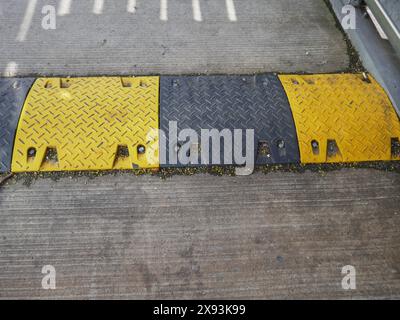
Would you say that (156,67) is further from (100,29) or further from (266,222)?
(266,222)

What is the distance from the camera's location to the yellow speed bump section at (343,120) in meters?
5.33

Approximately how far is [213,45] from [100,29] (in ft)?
7.52

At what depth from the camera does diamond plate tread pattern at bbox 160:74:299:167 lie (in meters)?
5.41

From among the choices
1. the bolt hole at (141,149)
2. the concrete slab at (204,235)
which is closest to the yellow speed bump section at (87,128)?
the bolt hole at (141,149)

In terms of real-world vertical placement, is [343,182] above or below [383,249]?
above

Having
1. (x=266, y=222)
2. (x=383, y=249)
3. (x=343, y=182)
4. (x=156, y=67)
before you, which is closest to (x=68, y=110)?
(x=156, y=67)

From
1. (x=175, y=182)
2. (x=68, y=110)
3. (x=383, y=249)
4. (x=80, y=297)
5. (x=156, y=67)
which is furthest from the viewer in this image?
A: (x=156, y=67)

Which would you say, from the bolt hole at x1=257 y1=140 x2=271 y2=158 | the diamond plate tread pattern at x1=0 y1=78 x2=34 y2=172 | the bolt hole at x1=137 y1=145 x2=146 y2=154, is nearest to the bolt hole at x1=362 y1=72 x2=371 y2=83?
the bolt hole at x1=257 y1=140 x2=271 y2=158

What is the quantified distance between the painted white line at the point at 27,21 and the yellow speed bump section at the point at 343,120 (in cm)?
507

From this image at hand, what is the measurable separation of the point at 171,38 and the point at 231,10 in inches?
65.5

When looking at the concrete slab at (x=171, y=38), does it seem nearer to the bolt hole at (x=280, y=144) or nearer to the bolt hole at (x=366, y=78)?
the bolt hole at (x=366, y=78)

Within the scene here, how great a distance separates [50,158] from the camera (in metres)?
5.19

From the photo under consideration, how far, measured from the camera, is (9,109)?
558 cm

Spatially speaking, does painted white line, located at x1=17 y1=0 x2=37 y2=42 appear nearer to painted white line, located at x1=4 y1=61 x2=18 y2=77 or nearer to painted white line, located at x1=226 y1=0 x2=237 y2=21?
painted white line, located at x1=4 y1=61 x2=18 y2=77
